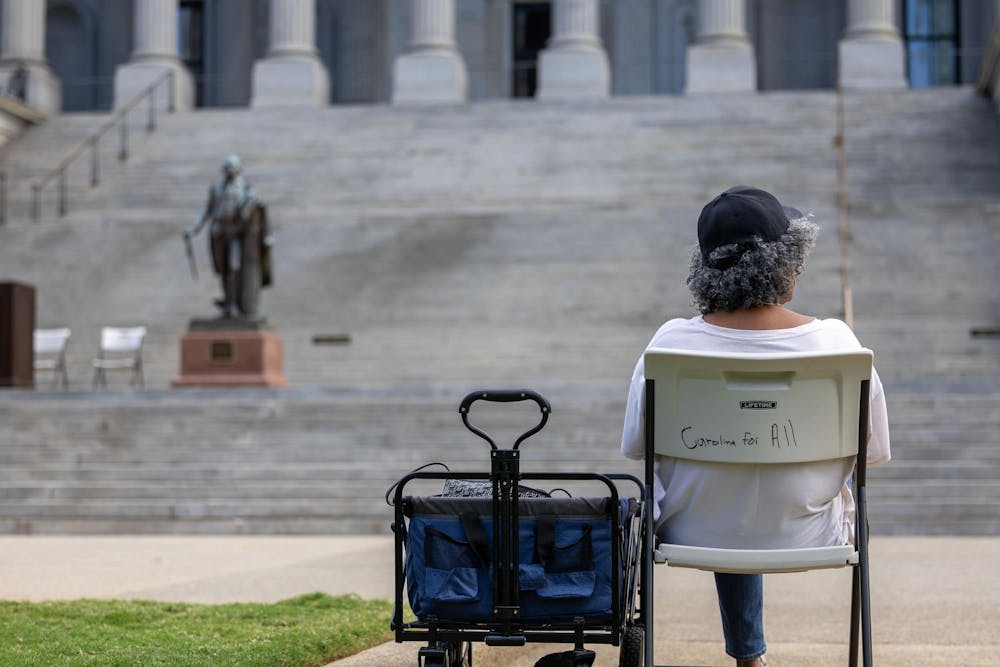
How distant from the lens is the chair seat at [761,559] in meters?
4.41

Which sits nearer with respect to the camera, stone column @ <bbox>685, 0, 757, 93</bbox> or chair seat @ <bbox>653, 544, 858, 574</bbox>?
chair seat @ <bbox>653, 544, 858, 574</bbox>

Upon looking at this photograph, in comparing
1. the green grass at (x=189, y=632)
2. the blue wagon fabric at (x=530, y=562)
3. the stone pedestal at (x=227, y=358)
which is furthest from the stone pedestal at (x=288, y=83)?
the blue wagon fabric at (x=530, y=562)

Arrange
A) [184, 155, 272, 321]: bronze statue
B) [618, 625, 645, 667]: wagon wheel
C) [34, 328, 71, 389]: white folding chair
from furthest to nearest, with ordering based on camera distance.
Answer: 1. [34, 328, 71, 389]: white folding chair
2. [184, 155, 272, 321]: bronze statue
3. [618, 625, 645, 667]: wagon wheel

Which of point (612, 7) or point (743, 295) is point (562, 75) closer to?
A: point (612, 7)

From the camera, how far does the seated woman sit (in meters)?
4.46

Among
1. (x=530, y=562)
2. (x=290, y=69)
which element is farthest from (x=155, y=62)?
(x=530, y=562)

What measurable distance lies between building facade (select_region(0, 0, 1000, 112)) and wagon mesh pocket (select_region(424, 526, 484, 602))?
30131 mm

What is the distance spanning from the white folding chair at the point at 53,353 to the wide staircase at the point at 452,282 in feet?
1.32

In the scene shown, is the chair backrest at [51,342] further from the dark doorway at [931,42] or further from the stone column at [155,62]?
the dark doorway at [931,42]

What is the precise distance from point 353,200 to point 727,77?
9.87m

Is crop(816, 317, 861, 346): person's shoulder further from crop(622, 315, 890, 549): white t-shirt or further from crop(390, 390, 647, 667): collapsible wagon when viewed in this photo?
crop(390, 390, 647, 667): collapsible wagon

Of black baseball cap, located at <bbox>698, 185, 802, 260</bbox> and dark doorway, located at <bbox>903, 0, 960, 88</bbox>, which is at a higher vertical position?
dark doorway, located at <bbox>903, 0, 960, 88</bbox>

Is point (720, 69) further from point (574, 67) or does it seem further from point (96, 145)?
point (96, 145)

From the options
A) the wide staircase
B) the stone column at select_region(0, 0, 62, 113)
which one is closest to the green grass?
the wide staircase
